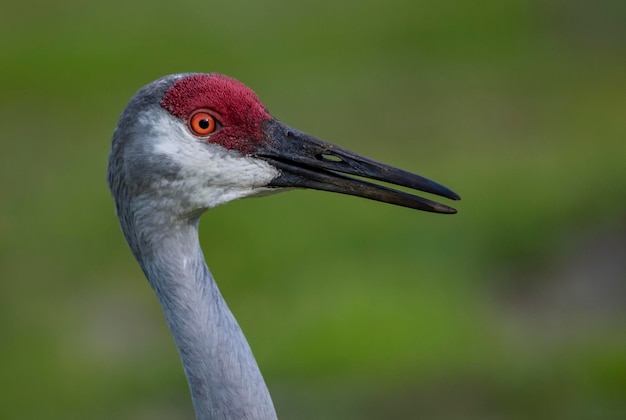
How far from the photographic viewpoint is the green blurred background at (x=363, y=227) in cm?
900

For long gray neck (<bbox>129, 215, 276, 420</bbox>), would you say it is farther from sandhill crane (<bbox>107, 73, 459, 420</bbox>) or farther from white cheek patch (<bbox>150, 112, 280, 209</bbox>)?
white cheek patch (<bbox>150, 112, 280, 209</bbox>)

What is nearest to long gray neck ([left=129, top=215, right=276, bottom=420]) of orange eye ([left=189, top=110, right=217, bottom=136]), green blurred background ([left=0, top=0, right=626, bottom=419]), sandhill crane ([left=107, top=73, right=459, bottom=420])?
sandhill crane ([left=107, top=73, right=459, bottom=420])

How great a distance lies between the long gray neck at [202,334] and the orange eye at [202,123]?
365 millimetres

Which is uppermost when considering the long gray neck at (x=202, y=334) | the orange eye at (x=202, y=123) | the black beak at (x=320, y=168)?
the orange eye at (x=202, y=123)

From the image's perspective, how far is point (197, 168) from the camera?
4402 millimetres

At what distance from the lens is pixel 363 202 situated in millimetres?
11398

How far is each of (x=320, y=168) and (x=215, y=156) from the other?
426 millimetres

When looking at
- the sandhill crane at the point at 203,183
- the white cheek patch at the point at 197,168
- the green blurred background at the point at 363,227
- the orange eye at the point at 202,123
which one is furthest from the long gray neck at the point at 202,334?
the green blurred background at the point at 363,227

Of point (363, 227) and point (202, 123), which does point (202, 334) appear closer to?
point (202, 123)

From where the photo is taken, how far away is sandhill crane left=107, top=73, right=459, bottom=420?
14.4 feet

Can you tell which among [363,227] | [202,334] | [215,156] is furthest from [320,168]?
[363,227]

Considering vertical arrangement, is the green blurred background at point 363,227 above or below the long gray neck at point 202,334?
above

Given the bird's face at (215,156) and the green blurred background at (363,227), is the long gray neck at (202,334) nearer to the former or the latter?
the bird's face at (215,156)

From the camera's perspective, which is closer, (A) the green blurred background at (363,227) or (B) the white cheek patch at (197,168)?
(B) the white cheek patch at (197,168)
